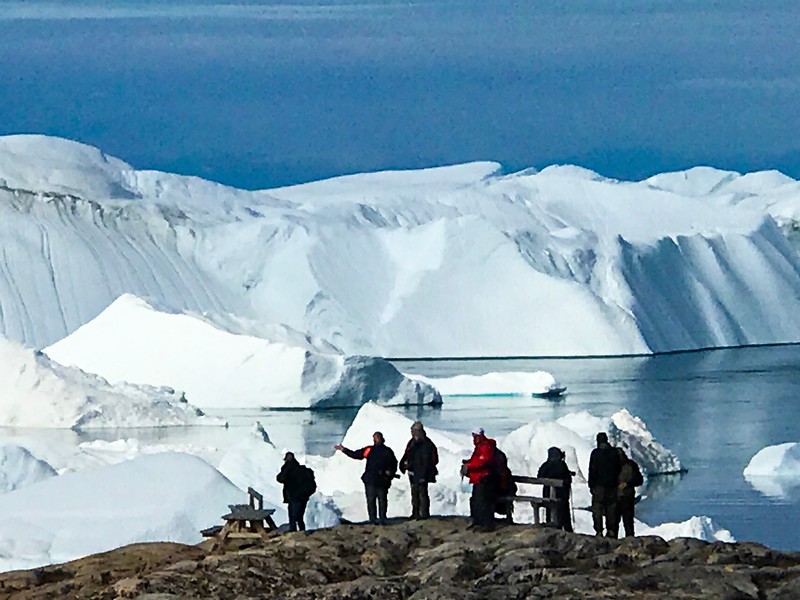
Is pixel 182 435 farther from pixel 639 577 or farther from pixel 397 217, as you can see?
pixel 397 217

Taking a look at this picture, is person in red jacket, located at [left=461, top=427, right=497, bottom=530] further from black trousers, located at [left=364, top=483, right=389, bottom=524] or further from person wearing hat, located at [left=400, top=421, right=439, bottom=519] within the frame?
black trousers, located at [left=364, top=483, right=389, bottom=524]

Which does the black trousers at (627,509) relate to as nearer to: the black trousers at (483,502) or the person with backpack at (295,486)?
the black trousers at (483,502)

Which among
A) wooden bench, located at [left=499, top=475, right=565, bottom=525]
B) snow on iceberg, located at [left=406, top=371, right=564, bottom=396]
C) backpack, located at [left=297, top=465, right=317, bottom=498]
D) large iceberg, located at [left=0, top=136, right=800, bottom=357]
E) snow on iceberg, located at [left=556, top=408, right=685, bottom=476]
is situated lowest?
wooden bench, located at [left=499, top=475, right=565, bottom=525]

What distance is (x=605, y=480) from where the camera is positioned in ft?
29.3

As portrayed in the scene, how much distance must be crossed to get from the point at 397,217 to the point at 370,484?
37686mm

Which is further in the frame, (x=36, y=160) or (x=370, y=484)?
(x=36, y=160)

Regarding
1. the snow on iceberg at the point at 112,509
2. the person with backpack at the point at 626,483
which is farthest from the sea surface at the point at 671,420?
the person with backpack at the point at 626,483

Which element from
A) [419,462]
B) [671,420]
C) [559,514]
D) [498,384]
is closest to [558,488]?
[559,514]

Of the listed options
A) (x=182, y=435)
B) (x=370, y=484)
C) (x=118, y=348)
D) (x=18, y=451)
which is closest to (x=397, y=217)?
(x=118, y=348)

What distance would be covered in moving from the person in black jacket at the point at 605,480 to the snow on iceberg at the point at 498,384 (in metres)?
20.9

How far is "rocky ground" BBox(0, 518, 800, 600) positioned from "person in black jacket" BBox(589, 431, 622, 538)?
510 millimetres

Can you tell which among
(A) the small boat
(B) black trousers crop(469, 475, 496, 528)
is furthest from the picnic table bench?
(A) the small boat

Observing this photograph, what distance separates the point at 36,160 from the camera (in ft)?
141

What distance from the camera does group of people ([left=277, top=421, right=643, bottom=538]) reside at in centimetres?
882
